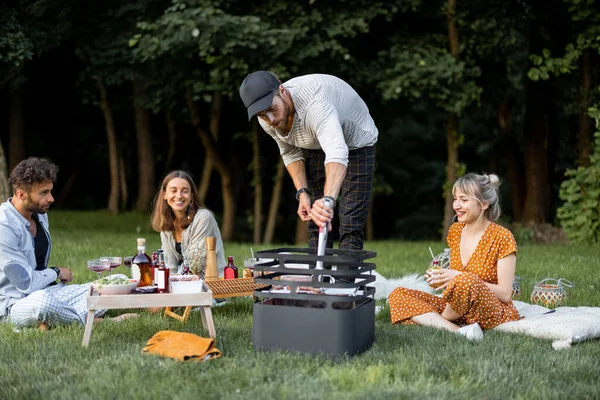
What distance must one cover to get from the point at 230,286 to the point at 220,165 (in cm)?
790

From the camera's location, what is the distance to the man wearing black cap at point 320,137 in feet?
13.0

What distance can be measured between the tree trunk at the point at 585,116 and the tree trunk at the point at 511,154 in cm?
242

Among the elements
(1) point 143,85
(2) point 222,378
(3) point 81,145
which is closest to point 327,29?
(1) point 143,85

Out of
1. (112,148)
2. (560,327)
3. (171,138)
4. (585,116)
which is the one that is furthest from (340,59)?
(560,327)

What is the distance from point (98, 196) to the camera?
65.2 ft

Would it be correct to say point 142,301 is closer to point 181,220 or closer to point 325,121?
point 325,121

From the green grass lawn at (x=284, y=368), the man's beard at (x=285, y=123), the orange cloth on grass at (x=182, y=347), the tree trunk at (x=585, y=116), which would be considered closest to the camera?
the green grass lawn at (x=284, y=368)

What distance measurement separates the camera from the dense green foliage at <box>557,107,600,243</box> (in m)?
9.62

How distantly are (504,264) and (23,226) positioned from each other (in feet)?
9.39

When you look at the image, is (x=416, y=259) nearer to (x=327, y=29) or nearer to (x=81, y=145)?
(x=327, y=29)

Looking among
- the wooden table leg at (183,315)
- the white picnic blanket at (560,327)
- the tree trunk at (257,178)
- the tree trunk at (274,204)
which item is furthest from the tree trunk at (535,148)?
the wooden table leg at (183,315)

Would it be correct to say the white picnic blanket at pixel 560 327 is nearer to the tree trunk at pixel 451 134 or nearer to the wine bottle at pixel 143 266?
the wine bottle at pixel 143 266

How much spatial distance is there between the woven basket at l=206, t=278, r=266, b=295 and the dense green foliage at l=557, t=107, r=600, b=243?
612cm

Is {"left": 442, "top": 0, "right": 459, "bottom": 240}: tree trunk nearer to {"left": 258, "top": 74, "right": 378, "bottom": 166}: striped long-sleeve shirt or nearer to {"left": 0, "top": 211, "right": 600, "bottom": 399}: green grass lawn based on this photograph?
{"left": 0, "top": 211, "right": 600, "bottom": 399}: green grass lawn
